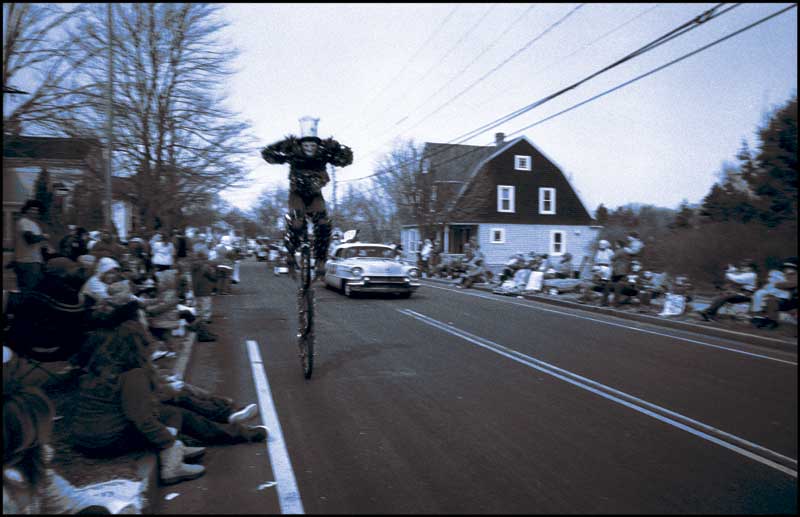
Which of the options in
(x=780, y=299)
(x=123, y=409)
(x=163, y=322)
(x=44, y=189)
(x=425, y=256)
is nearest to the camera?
(x=123, y=409)

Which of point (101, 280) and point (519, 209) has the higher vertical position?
point (519, 209)

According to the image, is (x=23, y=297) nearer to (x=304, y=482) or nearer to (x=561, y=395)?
(x=304, y=482)

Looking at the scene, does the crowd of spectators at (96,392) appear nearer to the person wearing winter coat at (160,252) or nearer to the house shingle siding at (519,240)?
the person wearing winter coat at (160,252)

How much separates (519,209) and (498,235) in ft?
7.86

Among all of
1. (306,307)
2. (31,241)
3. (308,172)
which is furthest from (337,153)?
(31,241)

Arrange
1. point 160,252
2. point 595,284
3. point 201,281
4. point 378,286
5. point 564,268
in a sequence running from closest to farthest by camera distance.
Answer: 1. point 160,252
2. point 201,281
3. point 595,284
4. point 378,286
5. point 564,268

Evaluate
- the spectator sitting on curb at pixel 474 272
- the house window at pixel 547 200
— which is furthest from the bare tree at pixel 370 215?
the spectator sitting on curb at pixel 474 272

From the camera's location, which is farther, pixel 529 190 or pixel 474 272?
pixel 529 190

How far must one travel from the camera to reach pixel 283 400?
647cm

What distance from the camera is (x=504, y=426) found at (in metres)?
5.50

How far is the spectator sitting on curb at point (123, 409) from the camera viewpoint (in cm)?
420

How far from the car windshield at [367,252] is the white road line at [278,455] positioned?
1123 centimetres

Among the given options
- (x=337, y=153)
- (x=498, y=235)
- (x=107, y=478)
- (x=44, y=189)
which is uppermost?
(x=337, y=153)

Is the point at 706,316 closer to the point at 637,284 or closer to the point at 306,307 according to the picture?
the point at 637,284
